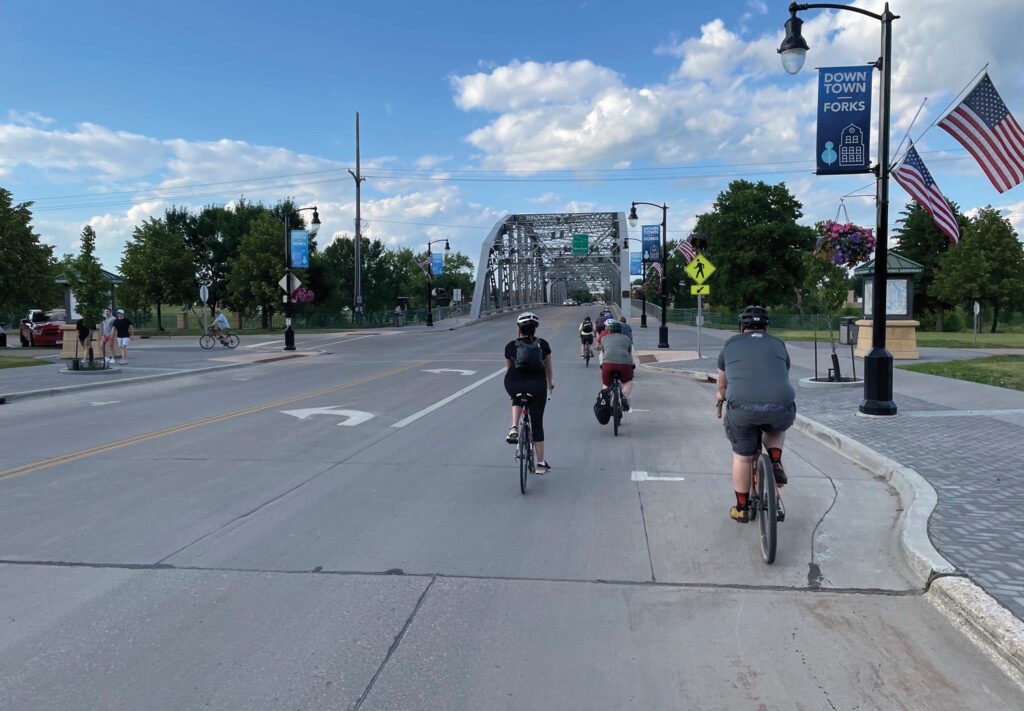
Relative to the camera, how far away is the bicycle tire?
7.62m

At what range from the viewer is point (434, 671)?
3814mm

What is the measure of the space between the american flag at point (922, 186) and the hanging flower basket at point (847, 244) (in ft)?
8.69

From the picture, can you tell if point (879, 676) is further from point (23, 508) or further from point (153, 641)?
point (23, 508)

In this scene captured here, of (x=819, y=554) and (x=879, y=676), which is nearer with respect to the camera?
(x=879, y=676)

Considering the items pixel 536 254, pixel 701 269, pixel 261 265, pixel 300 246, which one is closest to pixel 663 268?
pixel 701 269

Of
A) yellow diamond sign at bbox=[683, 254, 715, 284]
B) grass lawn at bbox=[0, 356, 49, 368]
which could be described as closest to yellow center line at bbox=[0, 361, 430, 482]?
yellow diamond sign at bbox=[683, 254, 715, 284]

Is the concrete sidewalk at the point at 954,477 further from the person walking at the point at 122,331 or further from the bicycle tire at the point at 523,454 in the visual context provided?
the person walking at the point at 122,331

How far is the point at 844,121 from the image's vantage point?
13.1 meters

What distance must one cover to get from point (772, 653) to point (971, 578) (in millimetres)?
1662

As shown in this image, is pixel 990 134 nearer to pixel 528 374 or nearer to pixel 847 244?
pixel 847 244

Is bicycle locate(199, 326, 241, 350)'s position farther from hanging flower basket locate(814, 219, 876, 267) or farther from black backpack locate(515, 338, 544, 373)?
black backpack locate(515, 338, 544, 373)

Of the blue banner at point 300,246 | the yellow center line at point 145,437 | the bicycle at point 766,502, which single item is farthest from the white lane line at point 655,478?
the blue banner at point 300,246

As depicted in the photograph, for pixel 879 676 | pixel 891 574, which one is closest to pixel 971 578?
pixel 891 574

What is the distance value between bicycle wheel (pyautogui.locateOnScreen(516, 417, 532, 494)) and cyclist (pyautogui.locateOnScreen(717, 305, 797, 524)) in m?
2.24
